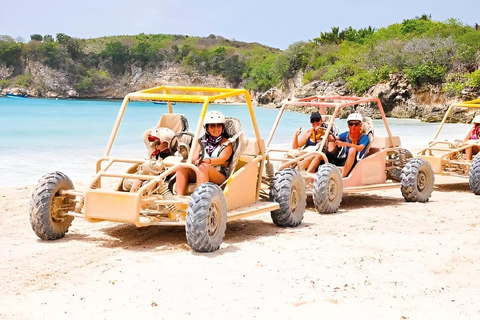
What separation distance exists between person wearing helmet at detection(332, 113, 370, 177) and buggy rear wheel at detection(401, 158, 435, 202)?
844 mm

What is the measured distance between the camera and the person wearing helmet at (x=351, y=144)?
12055 millimetres

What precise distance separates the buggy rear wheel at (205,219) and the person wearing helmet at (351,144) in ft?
13.4

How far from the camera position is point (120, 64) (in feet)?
463

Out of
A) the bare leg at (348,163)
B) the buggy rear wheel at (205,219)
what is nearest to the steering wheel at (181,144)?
the buggy rear wheel at (205,219)

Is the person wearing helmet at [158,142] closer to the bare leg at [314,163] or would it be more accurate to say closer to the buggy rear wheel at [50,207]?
the buggy rear wheel at [50,207]

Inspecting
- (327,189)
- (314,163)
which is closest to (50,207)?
(327,189)

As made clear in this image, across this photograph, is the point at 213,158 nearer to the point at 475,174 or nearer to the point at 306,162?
the point at 306,162

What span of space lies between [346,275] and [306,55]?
80328 millimetres

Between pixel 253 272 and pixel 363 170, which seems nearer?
pixel 253 272

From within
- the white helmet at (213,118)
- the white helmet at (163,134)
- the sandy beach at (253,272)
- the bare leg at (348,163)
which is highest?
the white helmet at (213,118)

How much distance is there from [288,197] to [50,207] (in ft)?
9.61

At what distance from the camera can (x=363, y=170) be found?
40.0ft

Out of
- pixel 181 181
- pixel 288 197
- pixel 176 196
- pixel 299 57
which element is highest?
pixel 299 57

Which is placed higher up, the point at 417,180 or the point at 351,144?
the point at 351,144
